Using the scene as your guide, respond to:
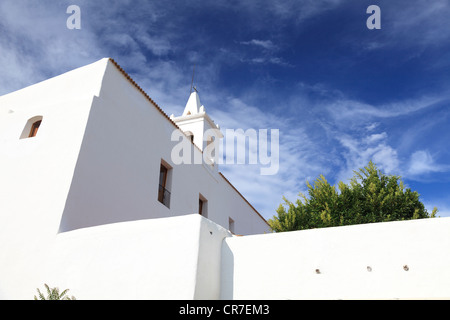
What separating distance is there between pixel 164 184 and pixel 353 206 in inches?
238

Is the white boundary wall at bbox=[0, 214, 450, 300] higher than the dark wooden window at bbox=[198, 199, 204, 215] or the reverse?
the reverse

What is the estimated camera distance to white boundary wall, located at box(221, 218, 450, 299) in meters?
4.89

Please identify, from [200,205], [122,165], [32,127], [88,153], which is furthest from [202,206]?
[32,127]

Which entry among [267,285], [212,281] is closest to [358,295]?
[267,285]

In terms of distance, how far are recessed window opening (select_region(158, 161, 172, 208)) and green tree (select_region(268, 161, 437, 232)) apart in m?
3.59

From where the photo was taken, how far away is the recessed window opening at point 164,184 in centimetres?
1152

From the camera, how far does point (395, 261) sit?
5.05 meters

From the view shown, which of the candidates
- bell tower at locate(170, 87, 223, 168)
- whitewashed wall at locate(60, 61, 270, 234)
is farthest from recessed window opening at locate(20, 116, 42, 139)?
bell tower at locate(170, 87, 223, 168)

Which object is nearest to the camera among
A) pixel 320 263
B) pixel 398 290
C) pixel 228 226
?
pixel 398 290

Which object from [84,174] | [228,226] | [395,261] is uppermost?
[228,226]

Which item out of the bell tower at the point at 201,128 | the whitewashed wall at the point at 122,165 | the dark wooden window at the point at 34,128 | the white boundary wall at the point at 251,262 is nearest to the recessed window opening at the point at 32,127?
the dark wooden window at the point at 34,128

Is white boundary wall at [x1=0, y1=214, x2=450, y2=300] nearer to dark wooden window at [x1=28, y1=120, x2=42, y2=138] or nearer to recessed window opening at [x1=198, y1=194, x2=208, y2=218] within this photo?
dark wooden window at [x1=28, y1=120, x2=42, y2=138]
